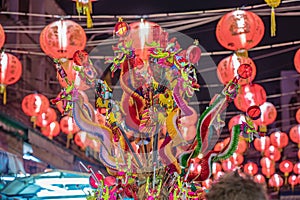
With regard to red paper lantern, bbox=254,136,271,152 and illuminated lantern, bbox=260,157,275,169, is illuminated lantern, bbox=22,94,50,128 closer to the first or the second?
red paper lantern, bbox=254,136,271,152

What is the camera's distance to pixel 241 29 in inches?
284

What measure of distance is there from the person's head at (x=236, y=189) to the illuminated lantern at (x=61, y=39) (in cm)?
511

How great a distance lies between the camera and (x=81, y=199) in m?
7.20

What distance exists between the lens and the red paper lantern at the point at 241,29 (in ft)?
23.7

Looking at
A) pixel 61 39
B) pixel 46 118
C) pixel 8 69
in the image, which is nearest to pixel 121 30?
pixel 61 39

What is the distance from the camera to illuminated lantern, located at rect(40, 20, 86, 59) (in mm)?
7289

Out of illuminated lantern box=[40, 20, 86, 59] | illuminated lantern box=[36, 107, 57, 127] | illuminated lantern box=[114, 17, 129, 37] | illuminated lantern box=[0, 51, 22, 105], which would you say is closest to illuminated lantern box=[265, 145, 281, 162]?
illuminated lantern box=[36, 107, 57, 127]

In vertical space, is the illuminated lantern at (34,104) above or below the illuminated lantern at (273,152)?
above

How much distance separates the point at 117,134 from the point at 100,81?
336 millimetres

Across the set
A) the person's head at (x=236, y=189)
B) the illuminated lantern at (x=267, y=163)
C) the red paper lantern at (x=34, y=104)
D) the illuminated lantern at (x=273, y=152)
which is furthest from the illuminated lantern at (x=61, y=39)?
the illuminated lantern at (x=267, y=163)

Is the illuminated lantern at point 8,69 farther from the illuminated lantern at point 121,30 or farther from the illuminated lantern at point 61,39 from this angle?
the illuminated lantern at point 121,30

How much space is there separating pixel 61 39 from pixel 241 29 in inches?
79.4

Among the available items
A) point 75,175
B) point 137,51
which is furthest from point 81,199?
point 137,51

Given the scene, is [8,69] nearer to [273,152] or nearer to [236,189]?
[236,189]
